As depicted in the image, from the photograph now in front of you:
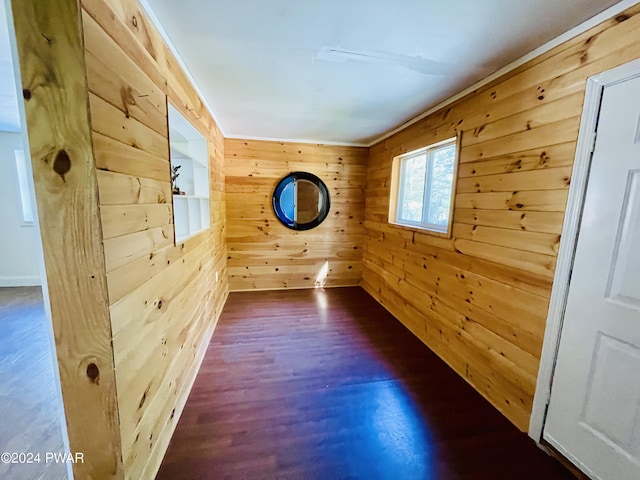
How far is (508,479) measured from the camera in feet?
4.33

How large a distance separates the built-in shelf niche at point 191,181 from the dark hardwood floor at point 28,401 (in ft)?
4.22

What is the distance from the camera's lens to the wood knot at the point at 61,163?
2.68ft

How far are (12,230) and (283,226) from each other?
401cm

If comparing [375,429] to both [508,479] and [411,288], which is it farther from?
[411,288]

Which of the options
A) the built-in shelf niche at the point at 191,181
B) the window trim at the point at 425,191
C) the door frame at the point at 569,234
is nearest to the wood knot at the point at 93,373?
the built-in shelf niche at the point at 191,181

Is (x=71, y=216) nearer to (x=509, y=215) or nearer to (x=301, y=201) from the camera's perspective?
(x=509, y=215)

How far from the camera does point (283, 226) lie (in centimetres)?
398

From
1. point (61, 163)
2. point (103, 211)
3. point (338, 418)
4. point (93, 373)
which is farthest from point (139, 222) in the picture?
point (338, 418)

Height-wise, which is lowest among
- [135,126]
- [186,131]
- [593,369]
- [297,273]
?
[297,273]

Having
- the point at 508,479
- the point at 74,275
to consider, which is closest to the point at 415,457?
the point at 508,479

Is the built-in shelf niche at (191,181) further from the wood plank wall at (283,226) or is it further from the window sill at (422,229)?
the window sill at (422,229)

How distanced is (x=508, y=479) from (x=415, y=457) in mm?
452

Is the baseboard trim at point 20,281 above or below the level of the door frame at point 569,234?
below

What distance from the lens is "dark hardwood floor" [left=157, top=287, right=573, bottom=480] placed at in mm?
1367
